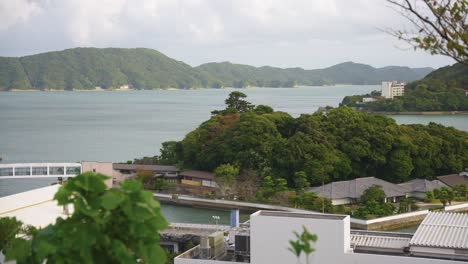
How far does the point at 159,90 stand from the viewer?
4094 inches

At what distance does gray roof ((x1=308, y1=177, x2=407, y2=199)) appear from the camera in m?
15.9

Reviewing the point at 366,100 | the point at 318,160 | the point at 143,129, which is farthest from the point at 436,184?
the point at 366,100

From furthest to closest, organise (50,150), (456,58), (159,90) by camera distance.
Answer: (159,90) < (50,150) < (456,58)

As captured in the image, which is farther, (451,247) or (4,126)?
(4,126)

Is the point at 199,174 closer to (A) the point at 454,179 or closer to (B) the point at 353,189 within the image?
(B) the point at 353,189

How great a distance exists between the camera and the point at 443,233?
7930mm

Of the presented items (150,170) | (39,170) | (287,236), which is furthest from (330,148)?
(287,236)

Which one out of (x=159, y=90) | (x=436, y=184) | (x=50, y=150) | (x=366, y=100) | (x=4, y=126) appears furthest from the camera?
(x=159, y=90)

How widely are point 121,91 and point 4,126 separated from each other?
5783cm

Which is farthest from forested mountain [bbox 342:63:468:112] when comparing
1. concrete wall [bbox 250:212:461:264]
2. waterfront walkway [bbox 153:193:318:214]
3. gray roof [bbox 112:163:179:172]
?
concrete wall [bbox 250:212:461:264]

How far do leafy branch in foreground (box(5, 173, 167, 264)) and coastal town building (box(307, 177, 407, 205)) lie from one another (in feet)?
45.6

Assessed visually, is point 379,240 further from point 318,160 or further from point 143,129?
point 143,129

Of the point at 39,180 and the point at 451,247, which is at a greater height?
the point at 451,247

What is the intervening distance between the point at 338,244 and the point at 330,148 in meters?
11.1
